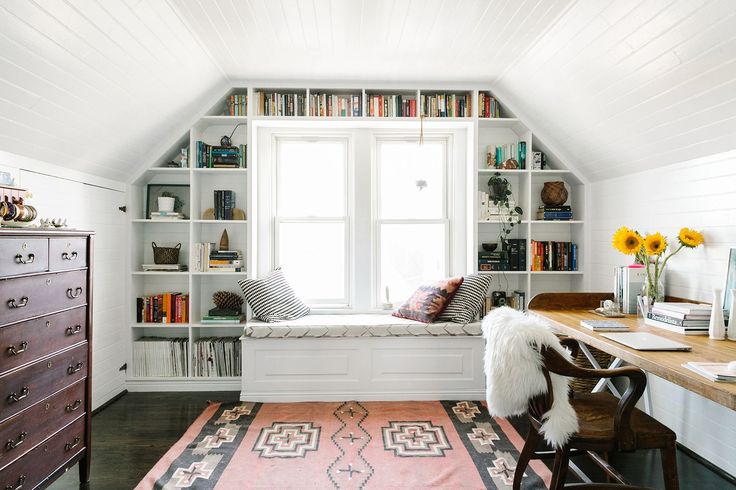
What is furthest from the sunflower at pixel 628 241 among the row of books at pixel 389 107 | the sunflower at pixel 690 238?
the row of books at pixel 389 107

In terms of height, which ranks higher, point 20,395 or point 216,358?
point 20,395

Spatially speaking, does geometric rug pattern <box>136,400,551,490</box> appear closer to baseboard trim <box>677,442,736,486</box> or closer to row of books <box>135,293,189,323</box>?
row of books <box>135,293,189,323</box>

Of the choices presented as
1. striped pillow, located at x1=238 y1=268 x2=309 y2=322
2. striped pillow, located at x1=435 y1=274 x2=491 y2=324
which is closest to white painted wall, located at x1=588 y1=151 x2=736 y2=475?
striped pillow, located at x1=435 y1=274 x2=491 y2=324

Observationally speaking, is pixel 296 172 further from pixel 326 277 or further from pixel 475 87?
pixel 475 87

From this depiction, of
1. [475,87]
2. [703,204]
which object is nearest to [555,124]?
[475,87]

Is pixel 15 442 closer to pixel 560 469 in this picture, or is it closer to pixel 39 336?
pixel 39 336

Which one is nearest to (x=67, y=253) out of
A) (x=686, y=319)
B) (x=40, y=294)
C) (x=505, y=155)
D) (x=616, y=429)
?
(x=40, y=294)

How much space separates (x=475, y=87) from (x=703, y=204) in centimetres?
194

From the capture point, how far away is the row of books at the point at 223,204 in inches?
154

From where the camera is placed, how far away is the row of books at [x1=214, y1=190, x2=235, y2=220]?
3912mm

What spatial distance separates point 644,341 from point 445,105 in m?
2.52

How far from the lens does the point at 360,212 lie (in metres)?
4.18

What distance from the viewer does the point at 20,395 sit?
1.93m

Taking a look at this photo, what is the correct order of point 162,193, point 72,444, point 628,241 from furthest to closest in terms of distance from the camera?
point 162,193, point 628,241, point 72,444
